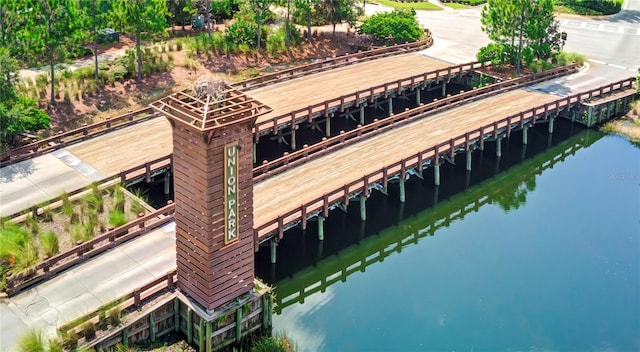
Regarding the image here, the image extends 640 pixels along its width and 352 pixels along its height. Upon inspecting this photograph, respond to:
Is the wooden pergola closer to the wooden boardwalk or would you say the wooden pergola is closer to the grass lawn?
the wooden boardwalk

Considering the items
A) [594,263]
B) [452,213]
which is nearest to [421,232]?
[452,213]

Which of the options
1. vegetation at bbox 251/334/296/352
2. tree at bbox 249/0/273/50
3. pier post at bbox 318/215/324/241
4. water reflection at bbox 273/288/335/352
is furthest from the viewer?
tree at bbox 249/0/273/50

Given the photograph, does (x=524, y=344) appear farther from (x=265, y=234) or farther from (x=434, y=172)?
(x=434, y=172)

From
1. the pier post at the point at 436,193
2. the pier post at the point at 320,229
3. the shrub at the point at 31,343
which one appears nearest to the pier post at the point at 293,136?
the pier post at the point at 436,193

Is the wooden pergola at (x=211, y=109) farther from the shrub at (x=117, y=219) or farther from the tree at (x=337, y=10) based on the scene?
the tree at (x=337, y=10)

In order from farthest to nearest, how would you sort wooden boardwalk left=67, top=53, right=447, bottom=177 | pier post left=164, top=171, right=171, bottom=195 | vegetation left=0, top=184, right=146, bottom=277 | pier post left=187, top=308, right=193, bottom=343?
wooden boardwalk left=67, top=53, right=447, bottom=177 < pier post left=164, top=171, right=171, bottom=195 < vegetation left=0, top=184, right=146, bottom=277 < pier post left=187, top=308, right=193, bottom=343

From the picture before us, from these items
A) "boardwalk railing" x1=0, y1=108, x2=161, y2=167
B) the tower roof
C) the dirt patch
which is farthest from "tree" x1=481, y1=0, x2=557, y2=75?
the tower roof

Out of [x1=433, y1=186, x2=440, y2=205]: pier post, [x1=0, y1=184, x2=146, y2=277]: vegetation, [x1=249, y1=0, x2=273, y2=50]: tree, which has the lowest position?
[x1=433, y1=186, x2=440, y2=205]: pier post
